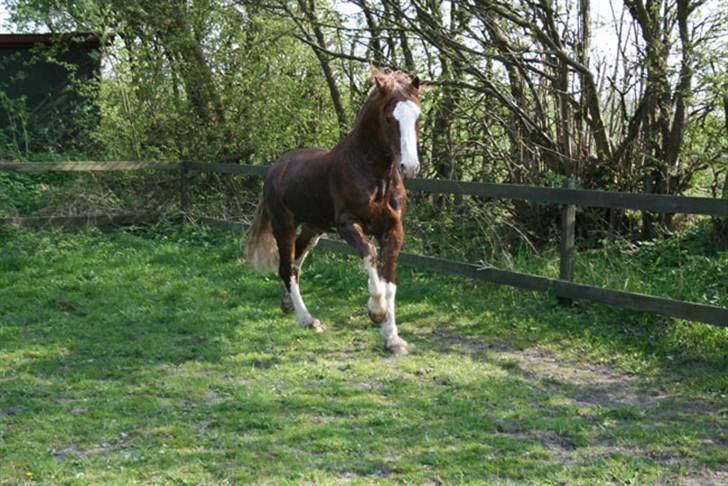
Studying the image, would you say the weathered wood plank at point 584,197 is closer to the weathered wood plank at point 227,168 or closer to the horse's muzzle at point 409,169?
the horse's muzzle at point 409,169

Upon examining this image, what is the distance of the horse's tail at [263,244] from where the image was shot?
8.49 meters

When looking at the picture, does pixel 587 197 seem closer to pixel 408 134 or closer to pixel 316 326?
pixel 408 134

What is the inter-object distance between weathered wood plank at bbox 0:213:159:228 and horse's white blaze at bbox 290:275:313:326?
530cm

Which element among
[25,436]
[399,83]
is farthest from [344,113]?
[25,436]

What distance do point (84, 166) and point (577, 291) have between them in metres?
7.28

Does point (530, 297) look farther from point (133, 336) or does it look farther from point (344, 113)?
point (344, 113)

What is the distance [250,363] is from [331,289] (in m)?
2.73

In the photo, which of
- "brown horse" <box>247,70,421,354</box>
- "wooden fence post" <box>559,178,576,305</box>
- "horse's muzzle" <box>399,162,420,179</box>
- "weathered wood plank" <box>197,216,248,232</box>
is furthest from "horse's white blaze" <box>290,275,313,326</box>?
"weathered wood plank" <box>197,216,248,232</box>

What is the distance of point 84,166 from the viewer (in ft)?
37.8

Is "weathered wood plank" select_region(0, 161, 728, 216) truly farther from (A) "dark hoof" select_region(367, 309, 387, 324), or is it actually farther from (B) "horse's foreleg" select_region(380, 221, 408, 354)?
(A) "dark hoof" select_region(367, 309, 387, 324)

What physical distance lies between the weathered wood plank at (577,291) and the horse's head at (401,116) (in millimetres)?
2149

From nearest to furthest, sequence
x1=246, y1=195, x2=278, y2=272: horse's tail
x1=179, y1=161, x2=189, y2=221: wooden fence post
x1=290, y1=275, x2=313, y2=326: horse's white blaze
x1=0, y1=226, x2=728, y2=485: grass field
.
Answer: x1=0, y1=226, x2=728, y2=485: grass field < x1=290, y1=275, x2=313, y2=326: horse's white blaze < x1=246, y1=195, x2=278, y2=272: horse's tail < x1=179, y1=161, x2=189, y2=221: wooden fence post

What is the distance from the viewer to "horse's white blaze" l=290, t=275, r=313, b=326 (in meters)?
7.37

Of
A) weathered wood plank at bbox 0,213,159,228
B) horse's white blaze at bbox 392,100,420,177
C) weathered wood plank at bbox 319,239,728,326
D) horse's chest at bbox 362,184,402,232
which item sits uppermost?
horse's white blaze at bbox 392,100,420,177
